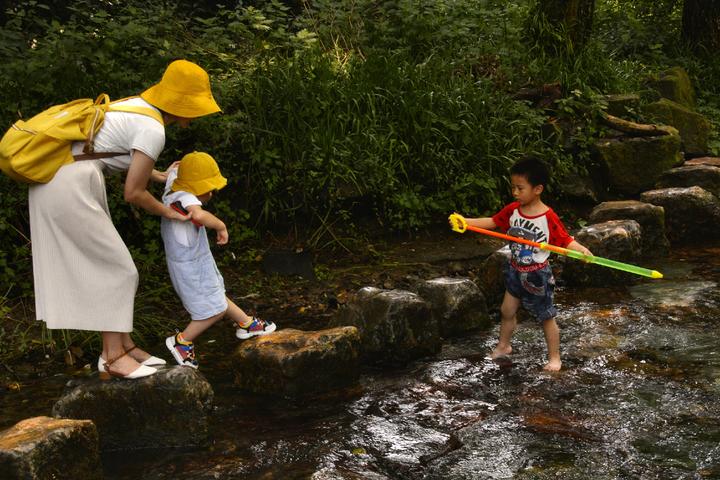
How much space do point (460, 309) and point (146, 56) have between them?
3.83 m

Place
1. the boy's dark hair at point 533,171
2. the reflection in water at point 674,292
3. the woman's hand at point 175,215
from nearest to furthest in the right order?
the woman's hand at point 175,215 < the boy's dark hair at point 533,171 < the reflection in water at point 674,292

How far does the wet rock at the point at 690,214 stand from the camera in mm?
7770

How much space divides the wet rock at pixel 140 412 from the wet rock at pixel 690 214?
5373mm

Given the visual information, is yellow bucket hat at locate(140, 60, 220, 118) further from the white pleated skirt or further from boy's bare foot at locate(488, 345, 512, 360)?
boy's bare foot at locate(488, 345, 512, 360)

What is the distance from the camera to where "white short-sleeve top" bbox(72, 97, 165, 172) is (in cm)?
402

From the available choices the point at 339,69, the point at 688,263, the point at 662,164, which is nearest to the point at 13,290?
the point at 339,69

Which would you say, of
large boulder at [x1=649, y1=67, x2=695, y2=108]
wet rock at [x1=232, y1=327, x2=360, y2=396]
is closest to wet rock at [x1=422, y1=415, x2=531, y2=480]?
wet rock at [x1=232, y1=327, x2=360, y2=396]

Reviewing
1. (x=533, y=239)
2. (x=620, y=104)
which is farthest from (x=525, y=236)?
(x=620, y=104)

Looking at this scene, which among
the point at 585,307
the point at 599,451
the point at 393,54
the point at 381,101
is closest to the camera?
the point at 599,451

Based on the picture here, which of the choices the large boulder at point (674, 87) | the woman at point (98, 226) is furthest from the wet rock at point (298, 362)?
the large boulder at point (674, 87)

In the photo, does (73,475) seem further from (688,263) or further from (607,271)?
(688,263)

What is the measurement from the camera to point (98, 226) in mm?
4039

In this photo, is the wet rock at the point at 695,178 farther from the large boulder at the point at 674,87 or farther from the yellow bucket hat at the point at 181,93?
the yellow bucket hat at the point at 181,93

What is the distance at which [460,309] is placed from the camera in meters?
5.70
